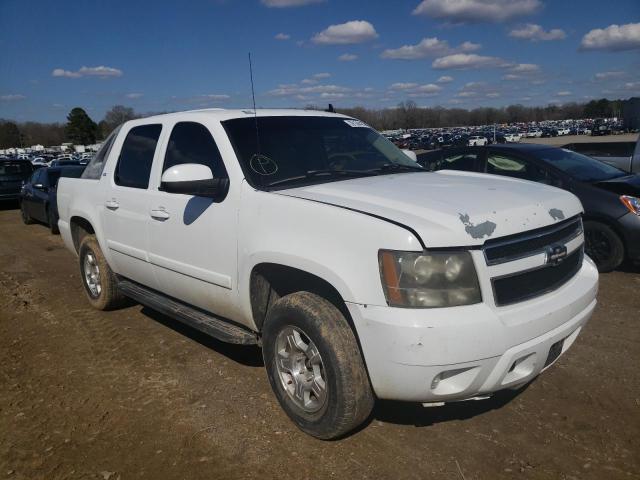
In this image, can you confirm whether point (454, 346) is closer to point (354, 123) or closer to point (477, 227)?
point (477, 227)

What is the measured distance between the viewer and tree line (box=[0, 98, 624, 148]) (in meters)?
113

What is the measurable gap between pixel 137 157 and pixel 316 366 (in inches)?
106

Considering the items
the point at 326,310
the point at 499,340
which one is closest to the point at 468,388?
the point at 499,340

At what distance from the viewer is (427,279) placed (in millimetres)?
2547

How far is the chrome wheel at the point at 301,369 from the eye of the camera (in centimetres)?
299

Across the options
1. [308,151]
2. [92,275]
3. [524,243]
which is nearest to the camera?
[524,243]

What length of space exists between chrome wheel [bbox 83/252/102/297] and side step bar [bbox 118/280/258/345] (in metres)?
0.73

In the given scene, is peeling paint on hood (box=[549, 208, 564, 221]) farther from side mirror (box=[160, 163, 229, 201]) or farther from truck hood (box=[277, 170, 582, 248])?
side mirror (box=[160, 163, 229, 201])

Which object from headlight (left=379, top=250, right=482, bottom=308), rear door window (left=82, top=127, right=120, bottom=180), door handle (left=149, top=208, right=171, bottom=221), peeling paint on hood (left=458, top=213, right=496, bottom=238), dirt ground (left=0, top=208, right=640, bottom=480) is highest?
rear door window (left=82, top=127, right=120, bottom=180)

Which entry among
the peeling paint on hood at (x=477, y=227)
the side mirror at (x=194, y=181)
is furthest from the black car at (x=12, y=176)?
the peeling paint on hood at (x=477, y=227)

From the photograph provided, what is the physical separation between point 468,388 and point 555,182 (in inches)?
198

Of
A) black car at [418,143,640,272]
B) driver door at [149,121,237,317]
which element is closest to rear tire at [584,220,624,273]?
black car at [418,143,640,272]

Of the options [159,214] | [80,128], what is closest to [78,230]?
[159,214]

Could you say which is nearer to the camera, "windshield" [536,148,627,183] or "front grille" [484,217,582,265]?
"front grille" [484,217,582,265]
